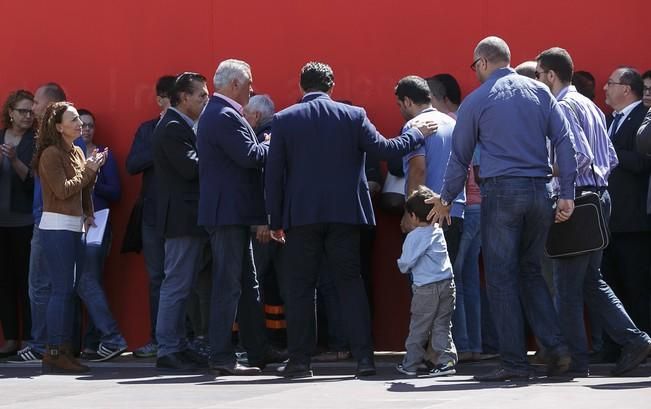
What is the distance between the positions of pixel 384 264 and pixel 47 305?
2.58 meters

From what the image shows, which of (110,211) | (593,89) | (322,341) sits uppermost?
(593,89)

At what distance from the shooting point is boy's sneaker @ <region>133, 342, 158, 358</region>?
1057 cm

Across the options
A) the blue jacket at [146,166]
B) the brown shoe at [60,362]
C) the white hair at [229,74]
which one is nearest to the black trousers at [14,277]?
the blue jacket at [146,166]

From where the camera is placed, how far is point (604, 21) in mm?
10164

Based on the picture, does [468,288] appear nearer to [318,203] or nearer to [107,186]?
[318,203]

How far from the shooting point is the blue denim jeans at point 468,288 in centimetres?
952

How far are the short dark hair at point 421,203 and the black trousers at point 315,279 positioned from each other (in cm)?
42

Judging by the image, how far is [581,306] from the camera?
8391mm

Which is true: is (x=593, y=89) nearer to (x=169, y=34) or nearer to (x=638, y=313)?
(x=638, y=313)

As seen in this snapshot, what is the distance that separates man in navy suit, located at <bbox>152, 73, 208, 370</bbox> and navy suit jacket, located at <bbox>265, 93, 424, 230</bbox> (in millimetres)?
849

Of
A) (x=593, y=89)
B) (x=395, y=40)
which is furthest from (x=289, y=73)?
(x=593, y=89)

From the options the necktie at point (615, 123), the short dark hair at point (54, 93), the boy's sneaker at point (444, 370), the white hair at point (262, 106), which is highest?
the short dark hair at point (54, 93)

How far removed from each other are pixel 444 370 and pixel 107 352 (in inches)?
120

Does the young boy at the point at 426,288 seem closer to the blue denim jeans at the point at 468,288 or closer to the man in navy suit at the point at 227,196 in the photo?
the blue denim jeans at the point at 468,288
